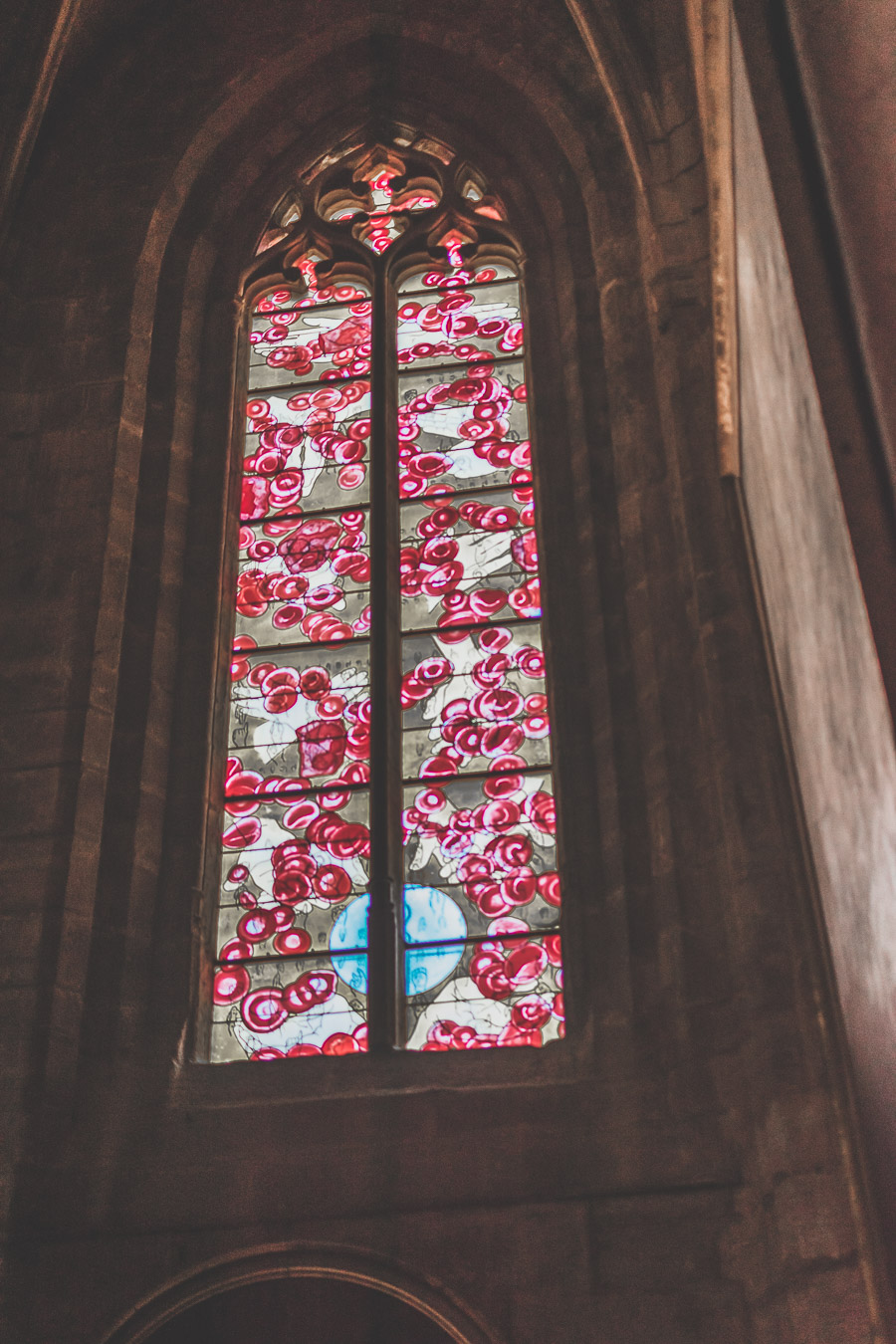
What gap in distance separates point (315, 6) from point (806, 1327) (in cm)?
693

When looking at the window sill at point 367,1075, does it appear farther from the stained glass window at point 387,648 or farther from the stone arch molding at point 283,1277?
the stone arch molding at point 283,1277

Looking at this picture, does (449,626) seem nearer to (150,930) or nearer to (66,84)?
(150,930)

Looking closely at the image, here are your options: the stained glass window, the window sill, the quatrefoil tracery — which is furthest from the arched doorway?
the quatrefoil tracery

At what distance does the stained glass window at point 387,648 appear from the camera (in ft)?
18.7

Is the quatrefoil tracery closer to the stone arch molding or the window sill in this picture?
the window sill

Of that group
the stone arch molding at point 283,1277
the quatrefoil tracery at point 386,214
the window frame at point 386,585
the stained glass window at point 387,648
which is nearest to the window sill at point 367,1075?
the window frame at point 386,585

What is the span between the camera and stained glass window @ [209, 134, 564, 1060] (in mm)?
5711

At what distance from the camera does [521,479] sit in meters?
6.93

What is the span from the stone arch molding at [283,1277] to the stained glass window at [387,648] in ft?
2.67

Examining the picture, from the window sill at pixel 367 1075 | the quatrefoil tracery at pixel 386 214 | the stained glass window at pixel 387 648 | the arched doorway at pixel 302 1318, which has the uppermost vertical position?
the quatrefoil tracery at pixel 386 214

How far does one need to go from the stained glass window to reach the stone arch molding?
813mm

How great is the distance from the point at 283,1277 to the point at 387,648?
254 centimetres

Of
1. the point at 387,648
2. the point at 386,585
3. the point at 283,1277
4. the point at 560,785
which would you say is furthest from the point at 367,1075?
the point at 386,585

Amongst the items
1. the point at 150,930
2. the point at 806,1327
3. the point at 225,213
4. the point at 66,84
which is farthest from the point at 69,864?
the point at 66,84
